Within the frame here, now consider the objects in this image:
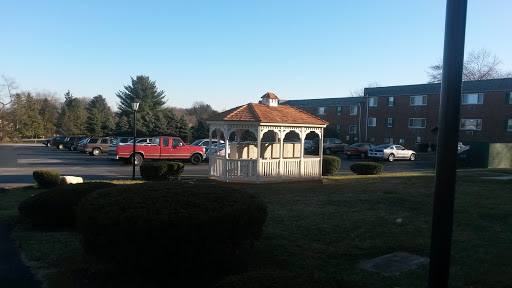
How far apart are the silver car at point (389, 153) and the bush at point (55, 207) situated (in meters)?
30.2

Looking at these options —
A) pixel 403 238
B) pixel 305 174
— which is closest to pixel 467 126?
pixel 305 174

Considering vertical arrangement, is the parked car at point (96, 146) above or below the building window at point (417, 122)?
below

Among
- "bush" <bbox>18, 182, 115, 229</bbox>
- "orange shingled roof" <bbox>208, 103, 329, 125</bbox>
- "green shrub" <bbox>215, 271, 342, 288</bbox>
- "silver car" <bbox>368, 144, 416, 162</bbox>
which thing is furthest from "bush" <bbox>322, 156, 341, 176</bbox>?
"green shrub" <bbox>215, 271, 342, 288</bbox>

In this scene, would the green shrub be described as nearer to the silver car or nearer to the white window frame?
the silver car

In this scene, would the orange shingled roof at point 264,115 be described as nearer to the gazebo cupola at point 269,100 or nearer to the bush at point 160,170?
the gazebo cupola at point 269,100

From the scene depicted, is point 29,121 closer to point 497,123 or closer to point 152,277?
point 497,123

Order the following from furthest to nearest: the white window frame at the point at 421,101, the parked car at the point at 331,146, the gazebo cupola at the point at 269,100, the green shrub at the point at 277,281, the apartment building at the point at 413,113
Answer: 1. the white window frame at the point at 421,101
2. the parked car at the point at 331,146
3. the apartment building at the point at 413,113
4. the gazebo cupola at the point at 269,100
5. the green shrub at the point at 277,281

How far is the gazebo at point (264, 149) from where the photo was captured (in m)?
16.2

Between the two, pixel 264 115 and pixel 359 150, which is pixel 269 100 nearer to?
pixel 264 115

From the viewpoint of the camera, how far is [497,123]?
129ft

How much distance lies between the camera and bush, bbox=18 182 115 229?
8094 mm

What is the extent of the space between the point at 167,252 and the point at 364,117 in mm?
47886

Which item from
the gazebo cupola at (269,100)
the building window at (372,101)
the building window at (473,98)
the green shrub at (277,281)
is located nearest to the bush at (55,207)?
the green shrub at (277,281)

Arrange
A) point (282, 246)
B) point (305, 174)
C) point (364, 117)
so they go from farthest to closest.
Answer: point (364, 117)
point (305, 174)
point (282, 246)
